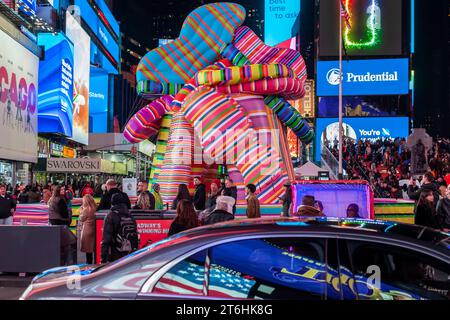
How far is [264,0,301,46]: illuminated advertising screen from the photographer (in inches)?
3314

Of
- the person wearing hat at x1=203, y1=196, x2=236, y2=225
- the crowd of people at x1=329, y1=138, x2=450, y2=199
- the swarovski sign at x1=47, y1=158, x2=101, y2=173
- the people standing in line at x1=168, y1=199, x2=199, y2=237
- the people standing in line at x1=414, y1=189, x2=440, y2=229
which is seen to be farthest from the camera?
the crowd of people at x1=329, y1=138, x2=450, y2=199

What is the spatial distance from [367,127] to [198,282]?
4750 centimetres

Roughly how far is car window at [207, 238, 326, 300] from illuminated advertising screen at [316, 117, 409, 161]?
45.8 metres

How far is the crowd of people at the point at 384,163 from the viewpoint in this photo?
2895 cm

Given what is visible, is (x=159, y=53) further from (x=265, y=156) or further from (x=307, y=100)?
(x=307, y=100)

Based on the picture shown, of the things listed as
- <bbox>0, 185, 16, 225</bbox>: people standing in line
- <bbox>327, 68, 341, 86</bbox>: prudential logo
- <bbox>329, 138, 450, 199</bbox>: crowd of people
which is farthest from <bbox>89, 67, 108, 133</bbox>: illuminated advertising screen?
<bbox>0, 185, 16, 225</bbox>: people standing in line

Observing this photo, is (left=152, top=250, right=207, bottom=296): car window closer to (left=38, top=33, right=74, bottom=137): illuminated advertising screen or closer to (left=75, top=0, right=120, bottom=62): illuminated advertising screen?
(left=38, top=33, right=74, bottom=137): illuminated advertising screen

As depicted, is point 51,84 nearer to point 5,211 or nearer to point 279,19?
point 5,211

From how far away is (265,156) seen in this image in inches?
699

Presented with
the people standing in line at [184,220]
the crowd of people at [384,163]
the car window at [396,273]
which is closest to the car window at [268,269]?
the car window at [396,273]

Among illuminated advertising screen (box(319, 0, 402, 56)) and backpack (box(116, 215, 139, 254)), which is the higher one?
illuminated advertising screen (box(319, 0, 402, 56))

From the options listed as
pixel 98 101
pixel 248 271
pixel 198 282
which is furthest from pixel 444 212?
pixel 98 101
